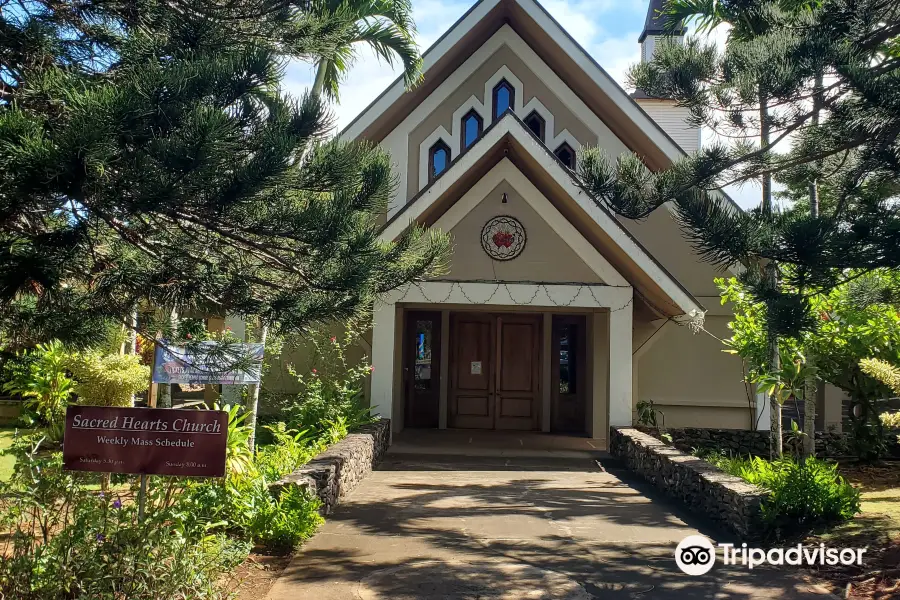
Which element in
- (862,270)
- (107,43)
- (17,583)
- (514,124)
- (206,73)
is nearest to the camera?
(206,73)

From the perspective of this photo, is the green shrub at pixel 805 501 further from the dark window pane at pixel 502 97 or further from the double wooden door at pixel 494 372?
the dark window pane at pixel 502 97

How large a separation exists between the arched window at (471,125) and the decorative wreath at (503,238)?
3.57m

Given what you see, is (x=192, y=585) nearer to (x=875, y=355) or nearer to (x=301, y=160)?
(x=301, y=160)

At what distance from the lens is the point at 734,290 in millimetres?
8961

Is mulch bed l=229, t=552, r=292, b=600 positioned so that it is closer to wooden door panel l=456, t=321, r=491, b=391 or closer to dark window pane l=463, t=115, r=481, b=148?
wooden door panel l=456, t=321, r=491, b=391

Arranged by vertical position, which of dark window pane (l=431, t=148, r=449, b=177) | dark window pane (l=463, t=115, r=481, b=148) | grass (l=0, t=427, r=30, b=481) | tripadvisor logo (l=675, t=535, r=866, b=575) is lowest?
tripadvisor logo (l=675, t=535, r=866, b=575)

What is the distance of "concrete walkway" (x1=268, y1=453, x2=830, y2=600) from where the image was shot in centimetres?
501

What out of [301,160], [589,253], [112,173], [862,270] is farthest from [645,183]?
[589,253]

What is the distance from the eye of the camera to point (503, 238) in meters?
10.9

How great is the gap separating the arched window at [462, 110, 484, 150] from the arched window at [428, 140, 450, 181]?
412 mm

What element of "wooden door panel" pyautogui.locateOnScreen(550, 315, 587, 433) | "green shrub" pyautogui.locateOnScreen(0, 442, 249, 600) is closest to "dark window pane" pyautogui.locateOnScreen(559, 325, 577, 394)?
"wooden door panel" pyautogui.locateOnScreen(550, 315, 587, 433)

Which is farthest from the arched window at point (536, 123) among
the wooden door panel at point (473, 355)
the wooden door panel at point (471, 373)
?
the wooden door panel at point (473, 355)

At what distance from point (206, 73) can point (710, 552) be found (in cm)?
532

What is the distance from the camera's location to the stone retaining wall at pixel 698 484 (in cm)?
631
